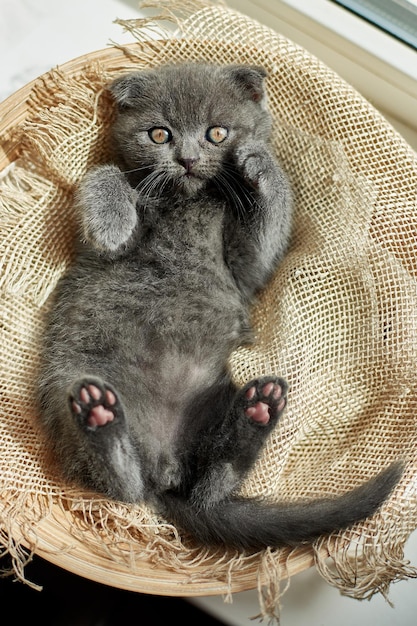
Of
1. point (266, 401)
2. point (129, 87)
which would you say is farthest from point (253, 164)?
point (266, 401)

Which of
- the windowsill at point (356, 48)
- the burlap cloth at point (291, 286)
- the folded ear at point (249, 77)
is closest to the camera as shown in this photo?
the burlap cloth at point (291, 286)

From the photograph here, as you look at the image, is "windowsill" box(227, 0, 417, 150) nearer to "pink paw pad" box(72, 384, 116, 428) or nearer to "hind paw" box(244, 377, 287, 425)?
"hind paw" box(244, 377, 287, 425)

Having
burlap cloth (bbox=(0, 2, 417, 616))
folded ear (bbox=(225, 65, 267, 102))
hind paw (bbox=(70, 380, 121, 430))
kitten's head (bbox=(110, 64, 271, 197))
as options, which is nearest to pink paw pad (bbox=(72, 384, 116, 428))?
hind paw (bbox=(70, 380, 121, 430))

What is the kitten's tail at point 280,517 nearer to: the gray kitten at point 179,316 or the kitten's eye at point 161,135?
the gray kitten at point 179,316

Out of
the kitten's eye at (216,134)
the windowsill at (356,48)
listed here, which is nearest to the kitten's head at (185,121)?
the kitten's eye at (216,134)

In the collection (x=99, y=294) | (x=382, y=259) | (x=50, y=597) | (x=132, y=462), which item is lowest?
(x=50, y=597)

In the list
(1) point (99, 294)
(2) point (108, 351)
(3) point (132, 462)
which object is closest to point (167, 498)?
(3) point (132, 462)

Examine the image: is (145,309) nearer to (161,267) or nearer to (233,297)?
(161,267)
